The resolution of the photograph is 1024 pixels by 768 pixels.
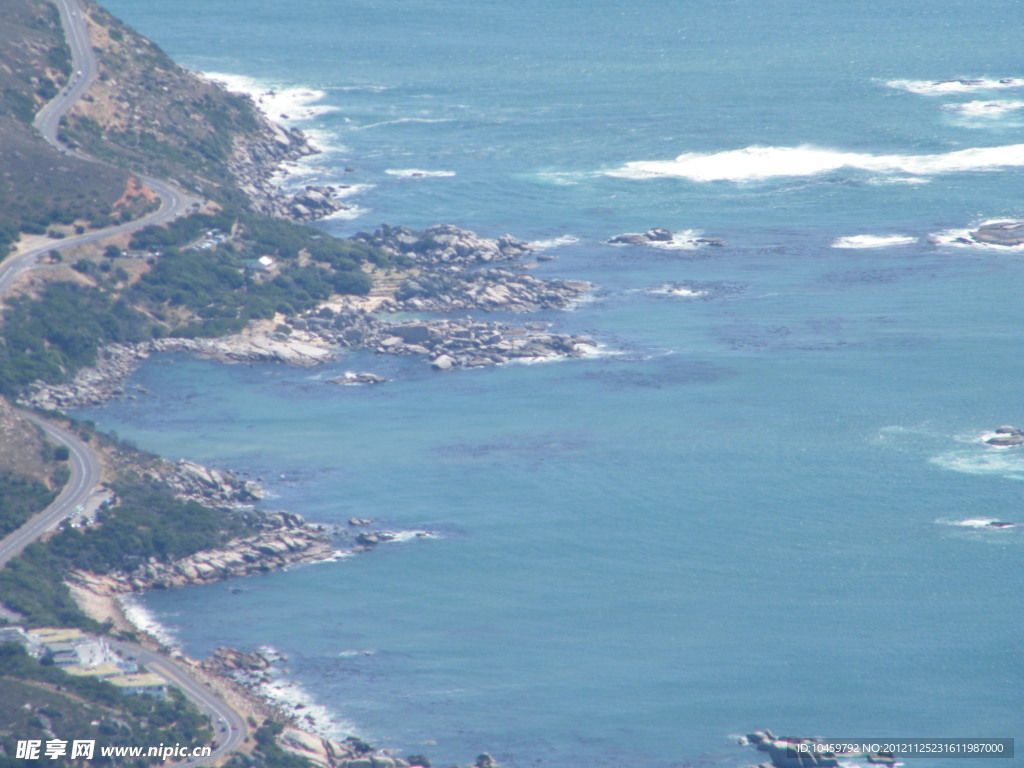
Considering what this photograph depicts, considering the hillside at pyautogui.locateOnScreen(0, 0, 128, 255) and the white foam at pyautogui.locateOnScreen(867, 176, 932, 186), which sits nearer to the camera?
the hillside at pyautogui.locateOnScreen(0, 0, 128, 255)

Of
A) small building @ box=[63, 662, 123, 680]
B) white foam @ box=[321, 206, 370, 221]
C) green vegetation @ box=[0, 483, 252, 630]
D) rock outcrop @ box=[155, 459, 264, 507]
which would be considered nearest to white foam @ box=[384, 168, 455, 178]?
white foam @ box=[321, 206, 370, 221]

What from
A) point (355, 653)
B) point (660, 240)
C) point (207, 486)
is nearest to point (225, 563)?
point (207, 486)

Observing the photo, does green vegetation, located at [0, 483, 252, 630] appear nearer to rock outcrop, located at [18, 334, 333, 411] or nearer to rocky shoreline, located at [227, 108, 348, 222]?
rock outcrop, located at [18, 334, 333, 411]

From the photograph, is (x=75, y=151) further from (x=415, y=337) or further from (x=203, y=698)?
(x=203, y=698)

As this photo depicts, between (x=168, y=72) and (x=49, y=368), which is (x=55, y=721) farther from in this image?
(x=168, y=72)

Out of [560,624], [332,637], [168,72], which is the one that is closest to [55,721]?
[332,637]
